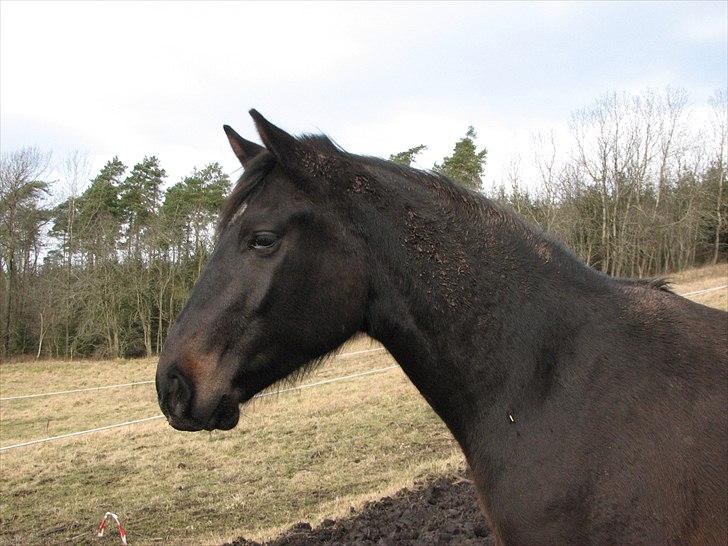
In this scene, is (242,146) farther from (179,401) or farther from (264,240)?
(179,401)

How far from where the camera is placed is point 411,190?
2879mm

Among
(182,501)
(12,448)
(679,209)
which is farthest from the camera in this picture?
(679,209)

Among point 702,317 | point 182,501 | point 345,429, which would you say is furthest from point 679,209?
point 702,317

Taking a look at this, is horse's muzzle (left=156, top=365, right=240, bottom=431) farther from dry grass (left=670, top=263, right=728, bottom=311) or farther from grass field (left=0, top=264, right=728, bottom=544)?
dry grass (left=670, top=263, right=728, bottom=311)

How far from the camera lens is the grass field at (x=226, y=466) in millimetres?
9969

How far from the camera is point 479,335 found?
2633 millimetres

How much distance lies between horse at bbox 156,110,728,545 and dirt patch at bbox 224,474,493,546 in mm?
3221

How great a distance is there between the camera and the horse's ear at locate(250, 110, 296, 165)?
273cm

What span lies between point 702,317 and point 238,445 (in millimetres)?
13676

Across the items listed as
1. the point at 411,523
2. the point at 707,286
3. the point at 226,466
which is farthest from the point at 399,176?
the point at 707,286

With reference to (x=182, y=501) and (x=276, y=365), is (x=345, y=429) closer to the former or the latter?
(x=182, y=501)

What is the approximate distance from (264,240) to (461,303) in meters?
0.97

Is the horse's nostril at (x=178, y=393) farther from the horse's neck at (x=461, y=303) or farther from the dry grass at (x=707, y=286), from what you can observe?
the dry grass at (x=707, y=286)

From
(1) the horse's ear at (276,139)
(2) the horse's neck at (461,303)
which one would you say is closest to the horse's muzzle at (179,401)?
(2) the horse's neck at (461,303)
